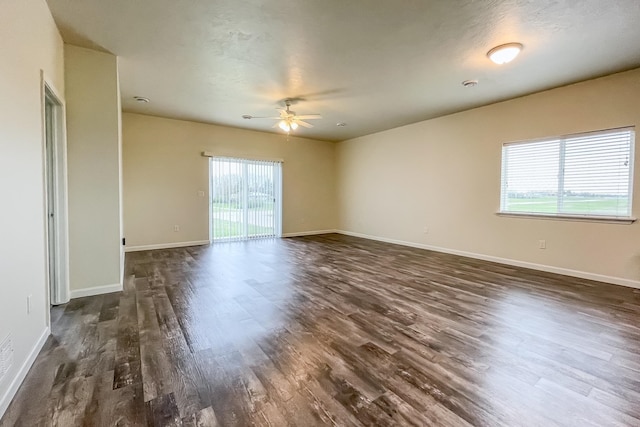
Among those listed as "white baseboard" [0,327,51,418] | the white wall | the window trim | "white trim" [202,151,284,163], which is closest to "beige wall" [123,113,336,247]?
Answer: "white trim" [202,151,284,163]

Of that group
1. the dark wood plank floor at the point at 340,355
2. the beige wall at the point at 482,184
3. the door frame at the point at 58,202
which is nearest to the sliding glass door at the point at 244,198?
the beige wall at the point at 482,184

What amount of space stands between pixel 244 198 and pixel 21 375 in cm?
555

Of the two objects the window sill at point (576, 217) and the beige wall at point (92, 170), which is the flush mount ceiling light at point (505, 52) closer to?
the window sill at point (576, 217)

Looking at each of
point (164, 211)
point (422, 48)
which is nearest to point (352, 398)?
point (422, 48)

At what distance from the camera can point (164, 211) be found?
603 centimetres

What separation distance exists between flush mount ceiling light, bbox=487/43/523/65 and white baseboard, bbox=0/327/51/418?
15.1 feet

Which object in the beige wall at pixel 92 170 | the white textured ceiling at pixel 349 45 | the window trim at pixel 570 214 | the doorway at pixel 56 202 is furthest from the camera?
the window trim at pixel 570 214

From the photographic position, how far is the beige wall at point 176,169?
5.69 metres

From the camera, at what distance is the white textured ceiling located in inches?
95.7

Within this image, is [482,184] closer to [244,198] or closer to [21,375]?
[244,198]

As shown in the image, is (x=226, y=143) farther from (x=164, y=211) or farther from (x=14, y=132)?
(x=14, y=132)

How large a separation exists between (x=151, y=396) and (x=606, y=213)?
5286 millimetres

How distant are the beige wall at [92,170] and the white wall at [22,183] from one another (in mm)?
797

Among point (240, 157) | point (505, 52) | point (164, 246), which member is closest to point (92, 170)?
point (164, 246)
